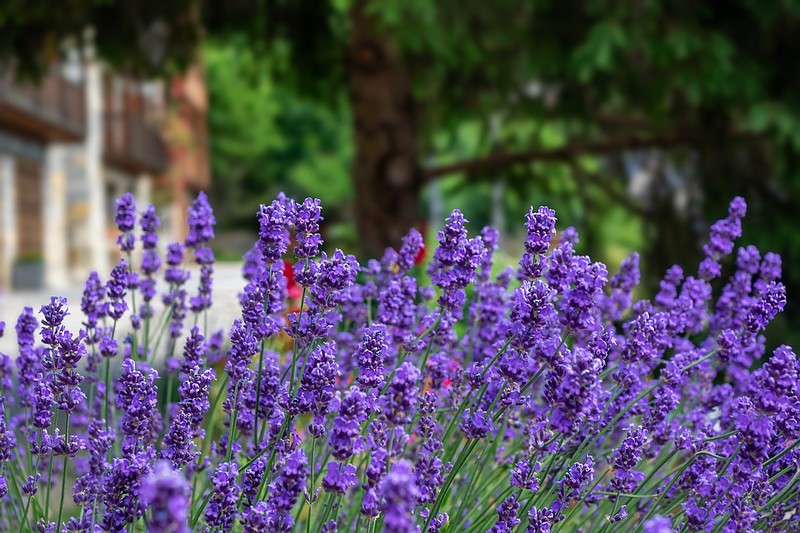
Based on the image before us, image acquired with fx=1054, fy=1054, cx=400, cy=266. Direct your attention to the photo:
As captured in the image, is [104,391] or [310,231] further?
[104,391]

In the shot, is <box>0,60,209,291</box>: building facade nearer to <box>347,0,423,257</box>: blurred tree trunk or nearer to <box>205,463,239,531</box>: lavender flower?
<box>347,0,423,257</box>: blurred tree trunk

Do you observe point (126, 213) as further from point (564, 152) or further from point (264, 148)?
point (264, 148)

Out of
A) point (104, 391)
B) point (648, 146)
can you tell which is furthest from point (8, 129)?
point (104, 391)

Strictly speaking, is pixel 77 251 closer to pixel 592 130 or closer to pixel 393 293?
pixel 592 130

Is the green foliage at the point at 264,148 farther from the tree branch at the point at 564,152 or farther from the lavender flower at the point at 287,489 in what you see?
the lavender flower at the point at 287,489

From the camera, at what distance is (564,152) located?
842 centimetres

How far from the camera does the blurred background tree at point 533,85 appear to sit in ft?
21.2

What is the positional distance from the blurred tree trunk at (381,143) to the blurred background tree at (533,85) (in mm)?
11

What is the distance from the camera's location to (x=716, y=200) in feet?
25.2

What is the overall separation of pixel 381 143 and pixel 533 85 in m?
1.97

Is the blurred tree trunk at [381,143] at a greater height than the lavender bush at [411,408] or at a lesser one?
greater

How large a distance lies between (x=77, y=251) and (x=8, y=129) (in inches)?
130

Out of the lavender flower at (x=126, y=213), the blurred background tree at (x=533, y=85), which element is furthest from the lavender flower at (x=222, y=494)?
the blurred background tree at (x=533, y=85)

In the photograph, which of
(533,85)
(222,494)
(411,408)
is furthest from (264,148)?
(411,408)
